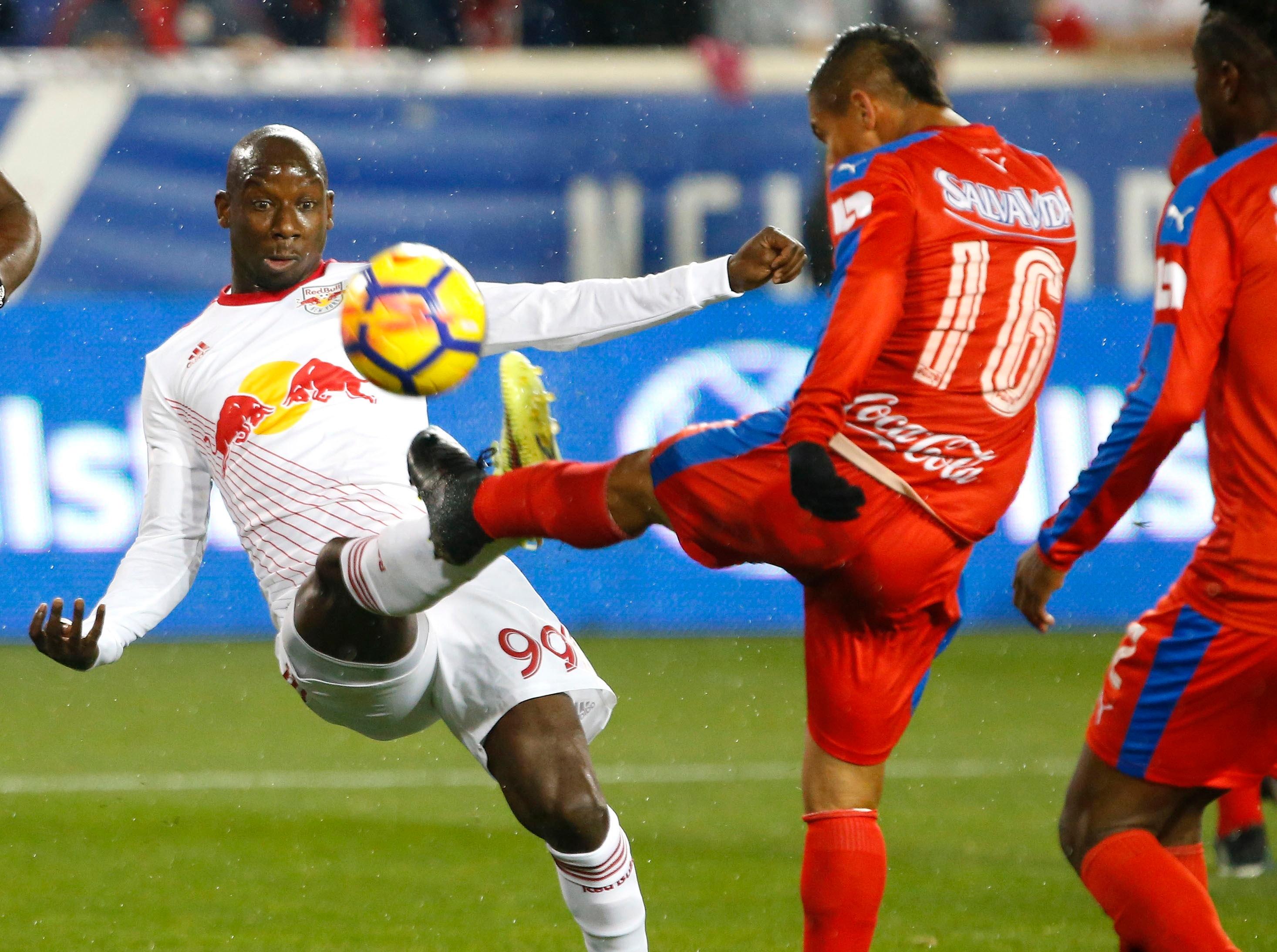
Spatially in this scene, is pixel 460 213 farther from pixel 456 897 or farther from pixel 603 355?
pixel 456 897

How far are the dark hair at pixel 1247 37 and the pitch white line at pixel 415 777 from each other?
400 centimetres

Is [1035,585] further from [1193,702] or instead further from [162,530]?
[162,530]

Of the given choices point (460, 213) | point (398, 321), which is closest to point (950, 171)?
point (398, 321)

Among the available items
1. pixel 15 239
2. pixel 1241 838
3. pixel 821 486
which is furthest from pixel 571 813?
pixel 1241 838

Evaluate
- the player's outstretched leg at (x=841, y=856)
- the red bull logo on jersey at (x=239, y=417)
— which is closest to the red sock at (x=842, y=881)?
the player's outstretched leg at (x=841, y=856)

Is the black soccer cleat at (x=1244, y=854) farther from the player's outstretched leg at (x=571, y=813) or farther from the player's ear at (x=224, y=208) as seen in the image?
the player's ear at (x=224, y=208)

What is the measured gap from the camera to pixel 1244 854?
5.12 meters

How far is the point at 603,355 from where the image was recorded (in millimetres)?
9500

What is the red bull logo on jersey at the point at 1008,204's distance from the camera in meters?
3.36

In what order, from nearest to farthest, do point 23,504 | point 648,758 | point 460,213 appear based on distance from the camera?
point 648,758
point 23,504
point 460,213

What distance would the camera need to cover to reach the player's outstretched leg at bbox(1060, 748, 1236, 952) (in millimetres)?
3082

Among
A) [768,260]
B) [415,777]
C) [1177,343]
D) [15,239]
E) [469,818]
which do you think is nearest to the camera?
[1177,343]

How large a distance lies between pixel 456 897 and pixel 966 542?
223cm

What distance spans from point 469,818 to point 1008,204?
3411 millimetres
